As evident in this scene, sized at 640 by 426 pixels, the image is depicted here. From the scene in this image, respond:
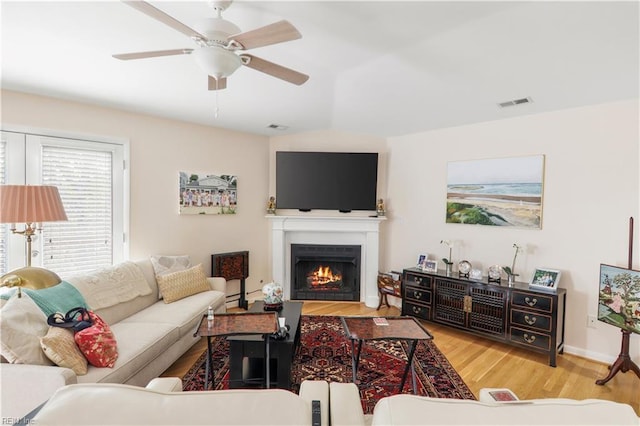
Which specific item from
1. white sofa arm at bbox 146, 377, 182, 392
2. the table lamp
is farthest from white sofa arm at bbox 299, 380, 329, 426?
the table lamp

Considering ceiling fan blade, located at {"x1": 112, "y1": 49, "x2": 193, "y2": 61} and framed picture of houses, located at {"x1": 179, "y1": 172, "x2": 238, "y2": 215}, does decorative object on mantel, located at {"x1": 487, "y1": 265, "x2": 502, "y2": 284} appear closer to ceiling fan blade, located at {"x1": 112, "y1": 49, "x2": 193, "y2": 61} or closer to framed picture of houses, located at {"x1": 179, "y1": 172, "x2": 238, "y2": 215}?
framed picture of houses, located at {"x1": 179, "y1": 172, "x2": 238, "y2": 215}

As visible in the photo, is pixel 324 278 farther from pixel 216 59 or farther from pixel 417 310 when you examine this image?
pixel 216 59

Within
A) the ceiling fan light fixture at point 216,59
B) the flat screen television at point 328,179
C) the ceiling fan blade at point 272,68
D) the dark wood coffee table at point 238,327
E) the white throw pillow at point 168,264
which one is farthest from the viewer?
the flat screen television at point 328,179

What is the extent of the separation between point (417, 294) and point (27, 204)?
12.5ft

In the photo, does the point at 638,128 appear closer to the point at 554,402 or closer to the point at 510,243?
the point at 510,243

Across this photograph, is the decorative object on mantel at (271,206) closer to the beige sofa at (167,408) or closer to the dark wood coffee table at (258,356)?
the dark wood coffee table at (258,356)

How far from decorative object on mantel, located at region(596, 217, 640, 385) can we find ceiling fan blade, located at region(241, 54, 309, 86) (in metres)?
3.08

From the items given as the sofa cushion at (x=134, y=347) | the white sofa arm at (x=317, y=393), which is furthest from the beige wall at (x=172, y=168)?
the white sofa arm at (x=317, y=393)

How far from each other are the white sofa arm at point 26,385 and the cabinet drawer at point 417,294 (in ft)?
11.3

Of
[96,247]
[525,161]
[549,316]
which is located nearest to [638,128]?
[525,161]

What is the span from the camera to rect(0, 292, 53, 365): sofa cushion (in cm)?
182

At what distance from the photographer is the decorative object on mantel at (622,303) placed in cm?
262

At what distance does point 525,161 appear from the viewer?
3531mm

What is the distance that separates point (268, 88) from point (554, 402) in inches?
125
